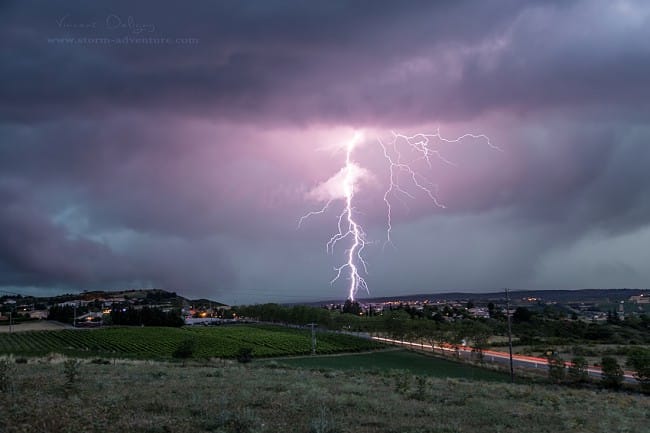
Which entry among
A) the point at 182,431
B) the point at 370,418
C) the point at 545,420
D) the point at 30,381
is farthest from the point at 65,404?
the point at 545,420

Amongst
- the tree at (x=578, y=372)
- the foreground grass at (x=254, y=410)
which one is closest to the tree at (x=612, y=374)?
the tree at (x=578, y=372)

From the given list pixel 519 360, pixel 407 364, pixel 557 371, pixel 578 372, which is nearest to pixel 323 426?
pixel 557 371

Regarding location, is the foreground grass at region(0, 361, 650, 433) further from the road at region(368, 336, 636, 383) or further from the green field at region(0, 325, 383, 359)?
the green field at region(0, 325, 383, 359)

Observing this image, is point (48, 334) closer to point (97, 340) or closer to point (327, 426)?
point (97, 340)

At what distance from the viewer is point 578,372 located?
2208 inches

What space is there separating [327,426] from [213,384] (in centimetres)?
1077

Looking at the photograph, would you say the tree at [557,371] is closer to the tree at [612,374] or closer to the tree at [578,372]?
the tree at [578,372]

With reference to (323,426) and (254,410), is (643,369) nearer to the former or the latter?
(254,410)

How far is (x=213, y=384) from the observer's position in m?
20.8

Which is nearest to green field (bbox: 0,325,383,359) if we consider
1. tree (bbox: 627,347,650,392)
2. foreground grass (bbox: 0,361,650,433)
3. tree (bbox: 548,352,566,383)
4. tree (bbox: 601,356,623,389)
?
tree (bbox: 548,352,566,383)

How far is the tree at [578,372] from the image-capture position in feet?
182

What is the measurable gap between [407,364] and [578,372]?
949 inches

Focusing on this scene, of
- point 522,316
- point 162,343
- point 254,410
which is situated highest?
point 254,410

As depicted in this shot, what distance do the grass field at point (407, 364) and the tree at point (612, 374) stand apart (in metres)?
10.2
